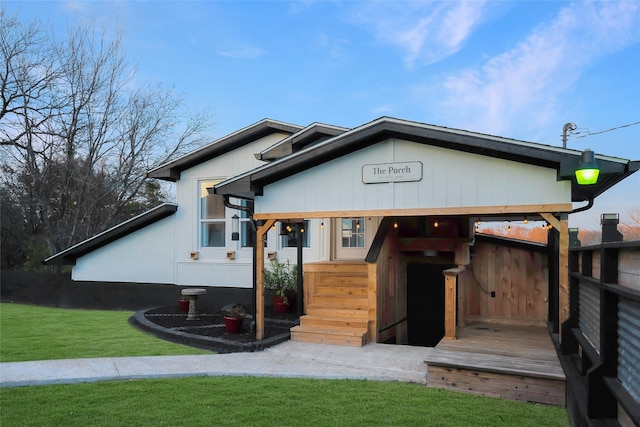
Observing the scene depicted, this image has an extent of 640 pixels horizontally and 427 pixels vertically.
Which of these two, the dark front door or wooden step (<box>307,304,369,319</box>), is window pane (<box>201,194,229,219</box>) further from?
the dark front door

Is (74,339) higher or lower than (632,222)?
lower

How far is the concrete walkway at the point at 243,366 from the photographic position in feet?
18.8

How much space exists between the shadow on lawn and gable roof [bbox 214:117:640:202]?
2.53 metres

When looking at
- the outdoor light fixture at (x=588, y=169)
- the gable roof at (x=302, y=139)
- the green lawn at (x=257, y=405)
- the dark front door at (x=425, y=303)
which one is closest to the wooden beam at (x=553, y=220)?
the outdoor light fixture at (x=588, y=169)

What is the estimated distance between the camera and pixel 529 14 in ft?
42.4

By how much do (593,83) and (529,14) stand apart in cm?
738

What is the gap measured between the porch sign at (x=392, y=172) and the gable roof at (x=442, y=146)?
39 centimetres

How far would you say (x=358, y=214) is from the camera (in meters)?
7.12

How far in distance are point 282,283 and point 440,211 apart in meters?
4.91

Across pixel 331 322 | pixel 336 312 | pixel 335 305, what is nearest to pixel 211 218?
pixel 335 305

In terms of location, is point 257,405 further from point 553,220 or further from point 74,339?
point 74,339

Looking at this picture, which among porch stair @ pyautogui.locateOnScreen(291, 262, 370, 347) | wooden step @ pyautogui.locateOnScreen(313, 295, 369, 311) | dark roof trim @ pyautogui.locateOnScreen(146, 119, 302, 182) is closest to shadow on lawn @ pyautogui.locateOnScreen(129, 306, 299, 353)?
porch stair @ pyautogui.locateOnScreen(291, 262, 370, 347)

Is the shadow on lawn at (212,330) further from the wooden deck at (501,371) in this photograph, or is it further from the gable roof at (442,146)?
the wooden deck at (501,371)

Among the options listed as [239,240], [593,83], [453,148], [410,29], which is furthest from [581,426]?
[593,83]
